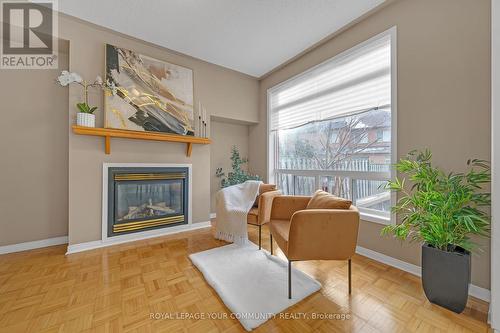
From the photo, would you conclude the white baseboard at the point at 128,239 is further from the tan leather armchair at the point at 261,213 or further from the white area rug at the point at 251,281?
the tan leather armchair at the point at 261,213

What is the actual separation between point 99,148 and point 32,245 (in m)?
1.50

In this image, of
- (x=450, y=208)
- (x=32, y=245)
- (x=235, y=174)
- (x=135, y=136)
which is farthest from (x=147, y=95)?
(x=450, y=208)

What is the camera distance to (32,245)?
254 centimetres

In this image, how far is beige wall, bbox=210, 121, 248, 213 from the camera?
4.05 meters

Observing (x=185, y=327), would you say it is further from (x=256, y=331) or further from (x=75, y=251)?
(x=75, y=251)

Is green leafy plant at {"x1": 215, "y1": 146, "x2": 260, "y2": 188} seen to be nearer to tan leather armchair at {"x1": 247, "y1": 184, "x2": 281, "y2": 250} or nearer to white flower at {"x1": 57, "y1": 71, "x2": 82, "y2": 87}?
tan leather armchair at {"x1": 247, "y1": 184, "x2": 281, "y2": 250}

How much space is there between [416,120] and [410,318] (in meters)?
1.76

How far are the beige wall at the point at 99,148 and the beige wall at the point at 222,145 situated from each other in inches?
20.9

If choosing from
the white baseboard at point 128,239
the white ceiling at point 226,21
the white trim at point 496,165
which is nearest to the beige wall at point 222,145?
the white baseboard at point 128,239

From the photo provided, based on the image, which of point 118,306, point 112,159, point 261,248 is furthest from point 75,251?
point 261,248

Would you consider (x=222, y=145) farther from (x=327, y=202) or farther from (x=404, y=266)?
(x=404, y=266)

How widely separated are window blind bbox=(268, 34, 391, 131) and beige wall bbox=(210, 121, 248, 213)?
1.07 metres

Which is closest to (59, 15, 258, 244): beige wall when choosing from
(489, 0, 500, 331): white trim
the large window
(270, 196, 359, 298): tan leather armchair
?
the large window

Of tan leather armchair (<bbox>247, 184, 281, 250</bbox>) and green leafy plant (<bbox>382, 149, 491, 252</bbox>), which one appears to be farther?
tan leather armchair (<bbox>247, 184, 281, 250</bbox>)
